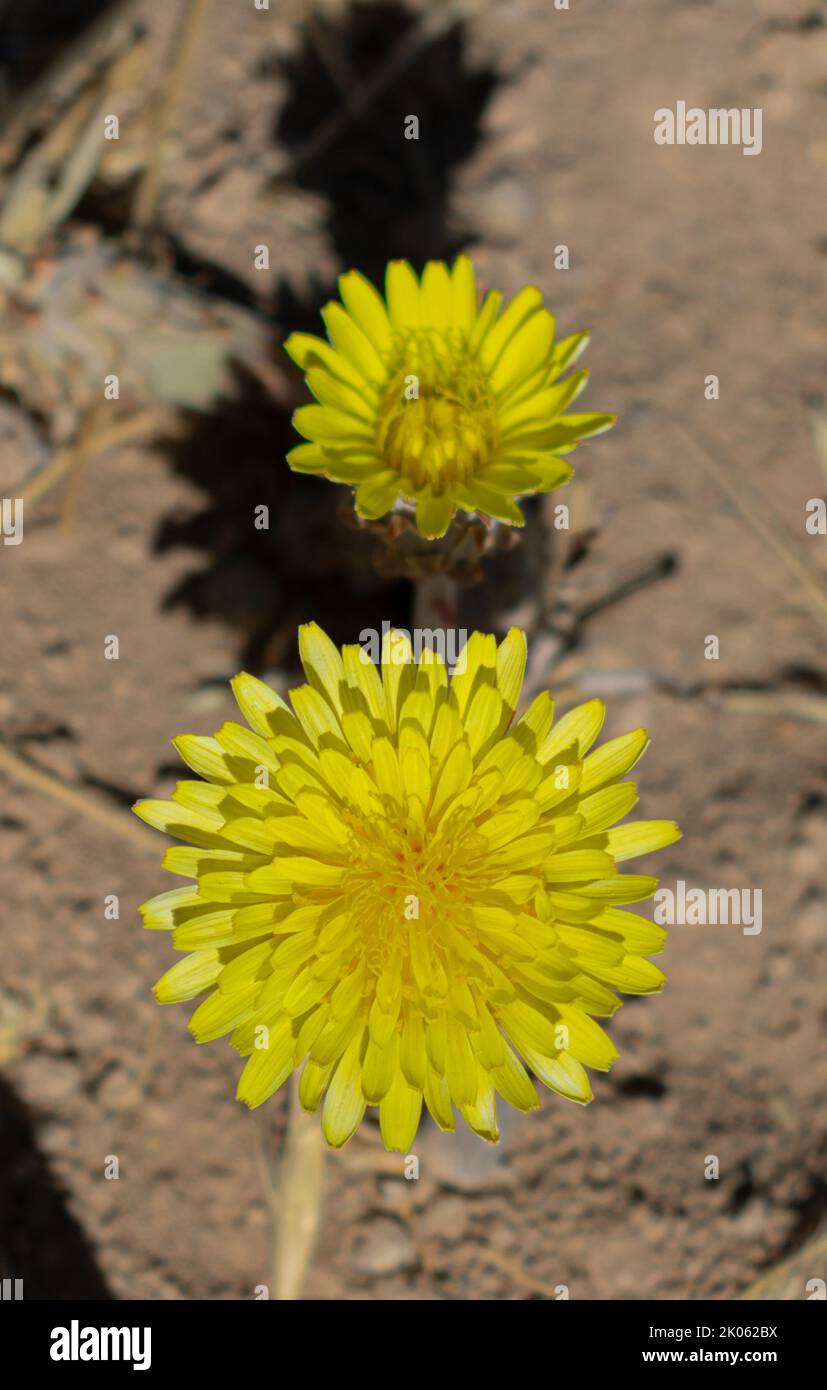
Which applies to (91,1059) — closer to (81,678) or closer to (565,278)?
(81,678)

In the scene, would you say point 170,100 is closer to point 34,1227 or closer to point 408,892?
point 408,892

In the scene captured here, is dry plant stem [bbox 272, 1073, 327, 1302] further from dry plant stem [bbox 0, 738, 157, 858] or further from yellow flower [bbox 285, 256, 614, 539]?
yellow flower [bbox 285, 256, 614, 539]

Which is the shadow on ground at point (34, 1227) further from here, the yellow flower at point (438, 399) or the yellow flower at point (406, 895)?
the yellow flower at point (438, 399)

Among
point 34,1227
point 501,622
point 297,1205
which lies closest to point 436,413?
point 501,622

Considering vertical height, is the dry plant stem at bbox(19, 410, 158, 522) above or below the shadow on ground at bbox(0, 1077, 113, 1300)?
above

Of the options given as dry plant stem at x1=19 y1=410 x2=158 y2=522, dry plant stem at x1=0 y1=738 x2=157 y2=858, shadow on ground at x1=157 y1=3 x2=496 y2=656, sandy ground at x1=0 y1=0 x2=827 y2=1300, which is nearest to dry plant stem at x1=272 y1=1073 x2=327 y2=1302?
sandy ground at x1=0 y1=0 x2=827 y2=1300
